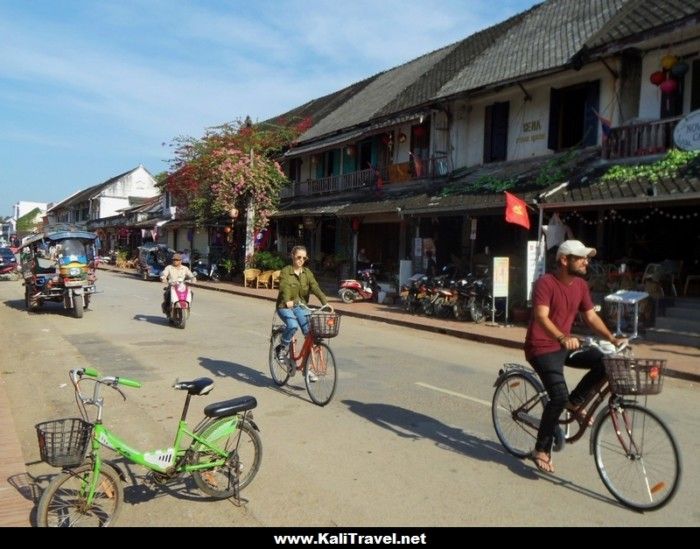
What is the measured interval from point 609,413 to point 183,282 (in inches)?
417

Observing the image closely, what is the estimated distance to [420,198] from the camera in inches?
731

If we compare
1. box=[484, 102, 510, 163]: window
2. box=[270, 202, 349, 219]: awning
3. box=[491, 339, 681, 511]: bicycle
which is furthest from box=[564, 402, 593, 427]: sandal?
box=[270, 202, 349, 219]: awning

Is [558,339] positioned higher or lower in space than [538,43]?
lower

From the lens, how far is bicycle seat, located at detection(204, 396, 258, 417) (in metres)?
4.02

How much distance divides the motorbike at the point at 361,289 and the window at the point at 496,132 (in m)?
5.18

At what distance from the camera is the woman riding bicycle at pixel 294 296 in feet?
23.8

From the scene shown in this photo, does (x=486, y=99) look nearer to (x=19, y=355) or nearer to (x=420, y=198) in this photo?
(x=420, y=198)

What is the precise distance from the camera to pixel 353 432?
5.72m

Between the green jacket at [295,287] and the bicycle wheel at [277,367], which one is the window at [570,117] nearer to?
the green jacket at [295,287]

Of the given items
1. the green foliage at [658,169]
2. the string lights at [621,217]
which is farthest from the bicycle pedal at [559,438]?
the string lights at [621,217]

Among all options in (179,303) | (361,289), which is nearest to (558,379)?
(179,303)

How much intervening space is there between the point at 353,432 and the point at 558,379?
6.85 ft

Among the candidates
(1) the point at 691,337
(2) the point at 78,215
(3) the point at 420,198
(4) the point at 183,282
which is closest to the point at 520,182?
(3) the point at 420,198
